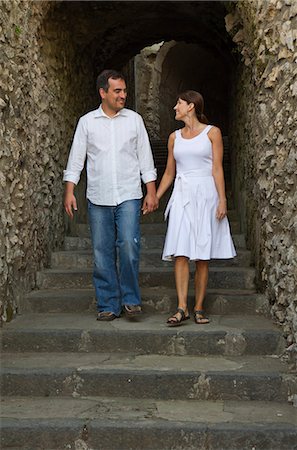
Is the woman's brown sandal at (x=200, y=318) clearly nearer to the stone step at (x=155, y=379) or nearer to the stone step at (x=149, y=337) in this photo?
the stone step at (x=149, y=337)

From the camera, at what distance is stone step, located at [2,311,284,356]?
4.01 meters

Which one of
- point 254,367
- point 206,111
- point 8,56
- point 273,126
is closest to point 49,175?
point 8,56

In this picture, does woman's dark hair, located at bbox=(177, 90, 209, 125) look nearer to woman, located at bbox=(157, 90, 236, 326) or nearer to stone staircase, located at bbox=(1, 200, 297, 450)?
woman, located at bbox=(157, 90, 236, 326)

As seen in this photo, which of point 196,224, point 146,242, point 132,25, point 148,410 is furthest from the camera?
point 132,25

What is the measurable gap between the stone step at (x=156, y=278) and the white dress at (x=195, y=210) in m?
0.71

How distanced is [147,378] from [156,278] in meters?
1.44

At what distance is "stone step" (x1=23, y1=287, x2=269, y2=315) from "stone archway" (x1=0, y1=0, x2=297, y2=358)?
150mm

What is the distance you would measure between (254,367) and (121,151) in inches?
61.9

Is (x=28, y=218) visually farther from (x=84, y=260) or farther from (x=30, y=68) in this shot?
(x=30, y=68)

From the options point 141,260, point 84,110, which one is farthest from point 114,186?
point 84,110

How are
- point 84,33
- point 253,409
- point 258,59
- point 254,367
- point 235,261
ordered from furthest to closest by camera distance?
1. point 84,33
2. point 235,261
3. point 258,59
4. point 254,367
5. point 253,409

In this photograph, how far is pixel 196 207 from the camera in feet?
13.9

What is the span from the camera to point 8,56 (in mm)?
4512

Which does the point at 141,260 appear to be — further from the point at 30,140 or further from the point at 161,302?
the point at 30,140
